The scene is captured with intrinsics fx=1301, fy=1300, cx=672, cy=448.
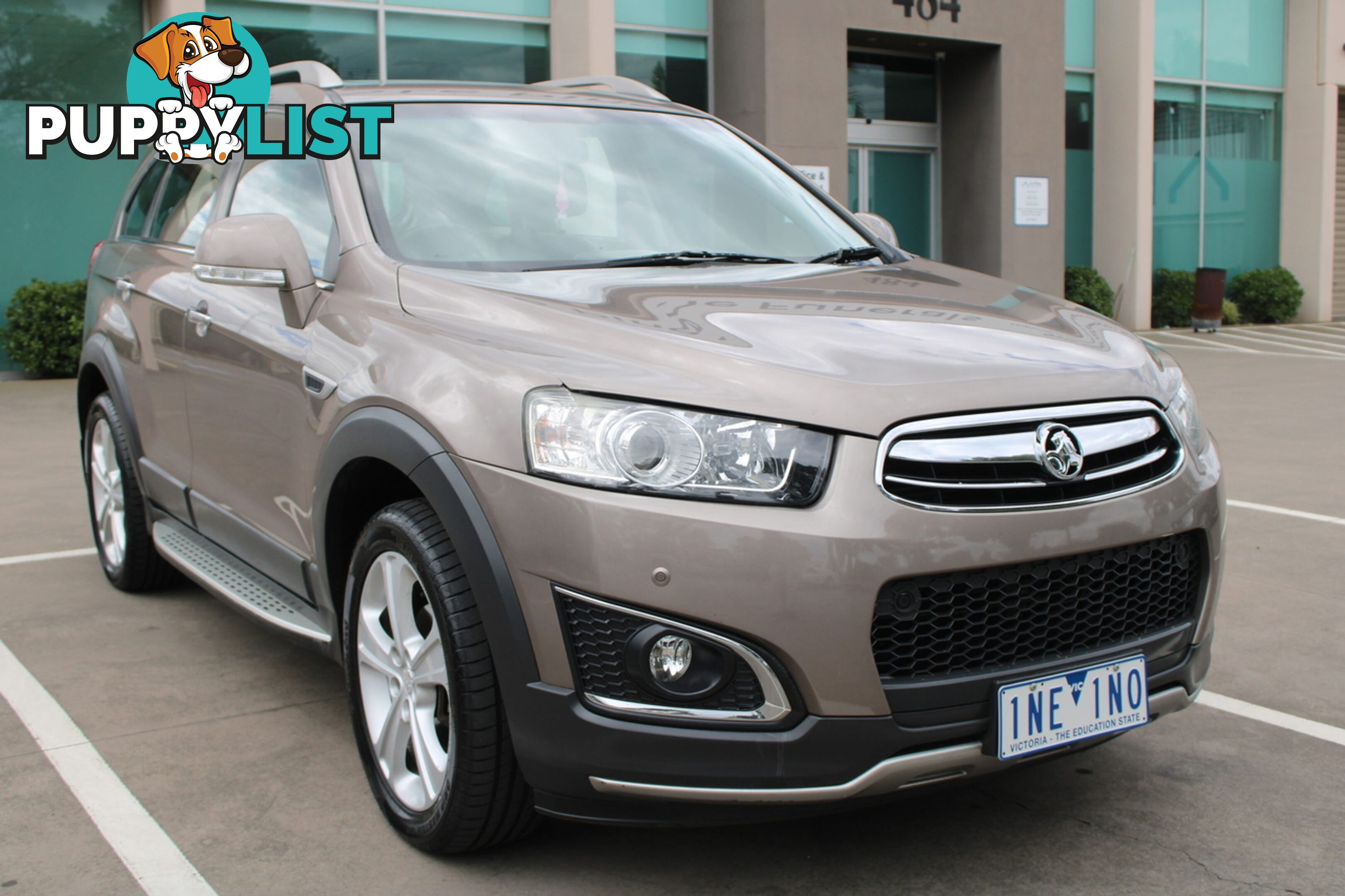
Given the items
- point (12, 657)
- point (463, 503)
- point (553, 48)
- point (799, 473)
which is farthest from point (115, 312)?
point (553, 48)

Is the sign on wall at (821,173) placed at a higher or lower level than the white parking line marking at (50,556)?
higher

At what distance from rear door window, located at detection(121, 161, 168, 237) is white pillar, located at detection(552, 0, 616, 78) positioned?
9.29 meters

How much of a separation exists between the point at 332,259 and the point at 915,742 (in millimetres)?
1902

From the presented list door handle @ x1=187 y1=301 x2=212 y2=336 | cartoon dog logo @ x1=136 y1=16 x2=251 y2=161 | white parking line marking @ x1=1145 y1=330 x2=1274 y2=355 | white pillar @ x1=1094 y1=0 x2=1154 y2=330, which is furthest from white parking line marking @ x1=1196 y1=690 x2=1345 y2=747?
white pillar @ x1=1094 y1=0 x2=1154 y2=330

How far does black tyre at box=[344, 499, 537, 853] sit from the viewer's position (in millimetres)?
2469

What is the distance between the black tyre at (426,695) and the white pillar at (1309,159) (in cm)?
2120

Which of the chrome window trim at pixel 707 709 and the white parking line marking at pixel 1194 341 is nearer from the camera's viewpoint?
the chrome window trim at pixel 707 709

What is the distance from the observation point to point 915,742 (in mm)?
2318

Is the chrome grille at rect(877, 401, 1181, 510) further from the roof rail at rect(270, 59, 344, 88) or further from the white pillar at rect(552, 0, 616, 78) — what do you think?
the white pillar at rect(552, 0, 616, 78)

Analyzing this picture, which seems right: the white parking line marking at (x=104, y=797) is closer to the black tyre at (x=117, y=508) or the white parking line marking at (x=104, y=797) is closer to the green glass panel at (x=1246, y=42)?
the black tyre at (x=117, y=508)

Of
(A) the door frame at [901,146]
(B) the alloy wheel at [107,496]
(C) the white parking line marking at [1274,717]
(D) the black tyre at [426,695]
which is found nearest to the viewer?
(D) the black tyre at [426,695]

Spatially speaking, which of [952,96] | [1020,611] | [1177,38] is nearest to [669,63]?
[952,96]

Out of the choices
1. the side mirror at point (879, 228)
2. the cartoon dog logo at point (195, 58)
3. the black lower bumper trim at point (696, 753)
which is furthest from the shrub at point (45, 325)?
the black lower bumper trim at point (696, 753)

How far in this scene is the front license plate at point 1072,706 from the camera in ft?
7.79
